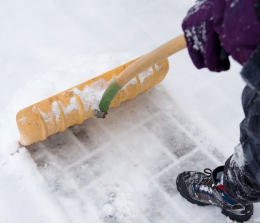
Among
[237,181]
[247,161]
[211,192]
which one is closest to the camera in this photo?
[247,161]

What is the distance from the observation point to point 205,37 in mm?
1054

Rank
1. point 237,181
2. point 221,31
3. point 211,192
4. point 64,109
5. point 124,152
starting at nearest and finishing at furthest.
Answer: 1. point 221,31
2. point 237,181
3. point 211,192
4. point 64,109
5. point 124,152

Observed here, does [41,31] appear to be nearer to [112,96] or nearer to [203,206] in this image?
[112,96]

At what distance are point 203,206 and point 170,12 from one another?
1618 millimetres

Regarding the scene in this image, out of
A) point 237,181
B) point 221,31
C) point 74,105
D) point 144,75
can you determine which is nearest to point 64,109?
point 74,105

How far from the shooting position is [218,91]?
2297mm

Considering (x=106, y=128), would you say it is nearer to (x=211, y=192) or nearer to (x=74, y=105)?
(x=74, y=105)

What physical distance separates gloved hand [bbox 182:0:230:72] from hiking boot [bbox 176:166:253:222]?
807 millimetres

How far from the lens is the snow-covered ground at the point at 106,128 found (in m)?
1.82

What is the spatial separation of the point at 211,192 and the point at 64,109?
0.86m

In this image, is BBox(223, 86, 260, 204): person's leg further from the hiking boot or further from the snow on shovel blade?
the snow on shovel blade

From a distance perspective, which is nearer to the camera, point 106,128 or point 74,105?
point 74,105

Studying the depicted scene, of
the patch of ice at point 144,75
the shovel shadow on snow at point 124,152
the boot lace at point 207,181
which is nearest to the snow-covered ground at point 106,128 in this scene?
the shovel shadow on snow at point 124,152

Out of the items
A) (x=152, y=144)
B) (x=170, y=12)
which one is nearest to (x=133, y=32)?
(x=170, y=12)
